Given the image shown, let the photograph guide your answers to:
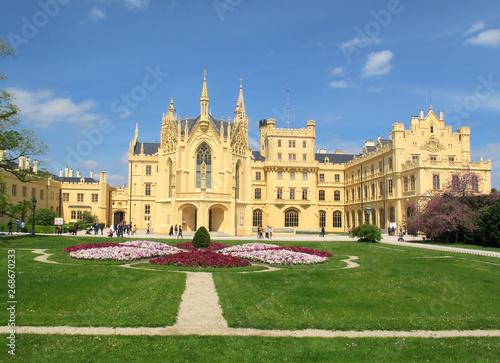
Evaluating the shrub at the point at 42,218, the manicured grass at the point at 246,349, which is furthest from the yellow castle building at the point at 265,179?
the manicured grass at the point at 246,349

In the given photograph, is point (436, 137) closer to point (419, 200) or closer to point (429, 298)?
point (419, 200)

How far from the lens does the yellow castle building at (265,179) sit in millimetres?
51719

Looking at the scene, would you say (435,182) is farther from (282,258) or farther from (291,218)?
(282,258)

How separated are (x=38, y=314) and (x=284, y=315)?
636 cm

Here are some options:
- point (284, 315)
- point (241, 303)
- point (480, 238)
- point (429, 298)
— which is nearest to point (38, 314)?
point (241, 303)

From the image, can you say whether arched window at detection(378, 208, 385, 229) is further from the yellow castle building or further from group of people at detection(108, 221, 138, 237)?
group of people at detection(108, 221, 138, 237)

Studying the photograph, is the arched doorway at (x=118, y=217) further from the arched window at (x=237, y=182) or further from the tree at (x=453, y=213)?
the tree at (x=453, y=213)

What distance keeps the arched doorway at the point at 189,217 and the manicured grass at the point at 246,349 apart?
41.8m

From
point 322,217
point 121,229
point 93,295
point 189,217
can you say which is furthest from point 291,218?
point 93,295

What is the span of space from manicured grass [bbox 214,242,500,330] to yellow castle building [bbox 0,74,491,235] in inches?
1209

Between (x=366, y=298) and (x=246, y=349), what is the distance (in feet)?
20.8

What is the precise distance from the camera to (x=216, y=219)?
2057 inches

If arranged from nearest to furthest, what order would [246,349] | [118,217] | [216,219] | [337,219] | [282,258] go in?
1. [246,349]
2. [282,258]
3. [216,219]
4. [337,219]
5. [118,217]

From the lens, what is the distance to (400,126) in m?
56.7
